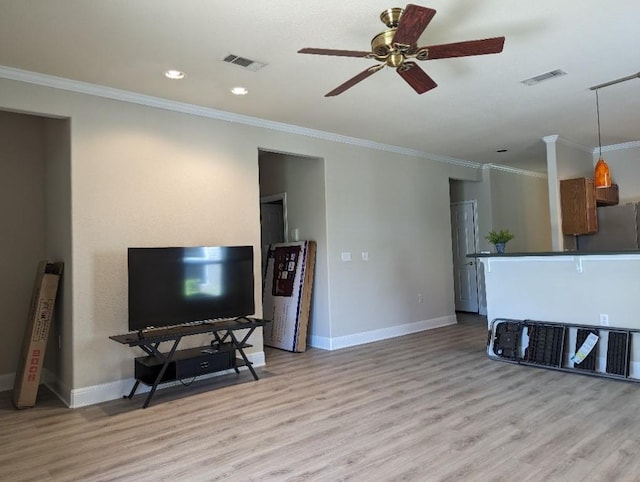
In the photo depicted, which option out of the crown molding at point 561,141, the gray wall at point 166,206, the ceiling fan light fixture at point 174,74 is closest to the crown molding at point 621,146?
the crown molding at point 561,141

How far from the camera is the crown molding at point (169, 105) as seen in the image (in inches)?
144

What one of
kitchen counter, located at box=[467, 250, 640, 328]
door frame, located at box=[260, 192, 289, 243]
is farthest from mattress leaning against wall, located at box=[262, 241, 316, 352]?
kitchen counter, located at box=[467, 250, 640, 328]

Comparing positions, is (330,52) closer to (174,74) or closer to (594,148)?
(174,74)

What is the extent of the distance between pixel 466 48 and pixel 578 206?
15.5 ft

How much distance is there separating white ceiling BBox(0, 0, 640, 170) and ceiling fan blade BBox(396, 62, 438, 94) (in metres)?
0.35

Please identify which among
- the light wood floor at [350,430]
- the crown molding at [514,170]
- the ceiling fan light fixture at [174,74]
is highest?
the ceiling fan light fixture at [174,74]

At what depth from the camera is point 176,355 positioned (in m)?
4.11

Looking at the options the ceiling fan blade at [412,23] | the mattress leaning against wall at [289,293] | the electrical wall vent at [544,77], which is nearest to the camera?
the ceiling fan blade at [412,23]

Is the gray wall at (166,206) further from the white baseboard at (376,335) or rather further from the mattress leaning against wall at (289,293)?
the mattress leaning against wall at (289,293)

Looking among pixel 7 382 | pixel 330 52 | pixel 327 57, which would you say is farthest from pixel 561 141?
pixel 7 382

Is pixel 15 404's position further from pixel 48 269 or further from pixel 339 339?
pixel 339 339

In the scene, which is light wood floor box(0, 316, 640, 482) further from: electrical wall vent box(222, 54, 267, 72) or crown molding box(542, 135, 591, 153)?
crown molding box(542, 135, 591, 153)

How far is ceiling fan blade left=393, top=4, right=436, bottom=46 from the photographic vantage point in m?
2.27

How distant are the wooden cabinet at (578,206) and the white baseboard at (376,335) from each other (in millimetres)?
2289
